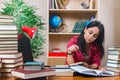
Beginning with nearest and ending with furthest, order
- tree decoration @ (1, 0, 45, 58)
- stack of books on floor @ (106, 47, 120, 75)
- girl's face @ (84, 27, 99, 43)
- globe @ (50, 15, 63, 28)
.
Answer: stack of books on floor @ (106, 47, 120, 75) < girl's face @ (84, 27, 99, 43) < globe @ (50, 15, 63, 28) < tree decoration @ (1, 0, 45, 58)

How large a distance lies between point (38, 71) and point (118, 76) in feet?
2.10

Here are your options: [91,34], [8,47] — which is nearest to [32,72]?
[8,47]

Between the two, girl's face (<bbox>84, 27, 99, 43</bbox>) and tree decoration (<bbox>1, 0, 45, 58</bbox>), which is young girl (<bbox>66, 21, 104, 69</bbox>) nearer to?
girl's face (<bbox>84, 27, 99, 43</bbox>)

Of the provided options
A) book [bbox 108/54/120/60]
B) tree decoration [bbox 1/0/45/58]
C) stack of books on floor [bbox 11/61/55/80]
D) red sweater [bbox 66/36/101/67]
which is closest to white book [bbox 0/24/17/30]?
stack of books on floor [bbox 11/61/55/80]

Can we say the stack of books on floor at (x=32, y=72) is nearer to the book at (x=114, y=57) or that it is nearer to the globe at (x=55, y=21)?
the book at (x=114, y=57)

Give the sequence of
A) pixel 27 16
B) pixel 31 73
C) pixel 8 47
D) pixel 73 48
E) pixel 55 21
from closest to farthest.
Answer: pixel 31 73
pixel 8 47
pixel 73 48
pixel 55 21
pixel 27 16

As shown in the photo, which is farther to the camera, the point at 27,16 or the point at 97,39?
the point at 27,16

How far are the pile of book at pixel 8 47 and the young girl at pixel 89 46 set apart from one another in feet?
3.51

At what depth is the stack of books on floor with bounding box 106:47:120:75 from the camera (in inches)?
65.7

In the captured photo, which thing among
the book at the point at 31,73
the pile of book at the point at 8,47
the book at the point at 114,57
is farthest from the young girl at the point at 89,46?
the book at the point at 31,73

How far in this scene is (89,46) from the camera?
2.75 m

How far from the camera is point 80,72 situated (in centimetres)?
159

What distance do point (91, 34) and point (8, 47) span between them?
1.29 metres

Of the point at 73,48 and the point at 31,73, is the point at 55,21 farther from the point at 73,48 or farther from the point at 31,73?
the point at 31,73
